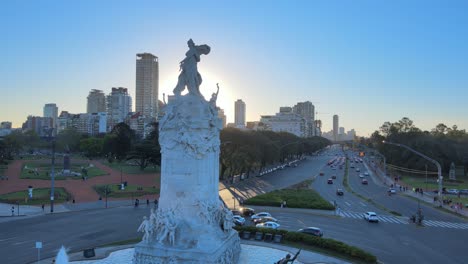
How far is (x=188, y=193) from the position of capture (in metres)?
19.3

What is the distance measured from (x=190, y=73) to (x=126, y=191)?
134 feet

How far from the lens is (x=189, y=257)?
1814cm

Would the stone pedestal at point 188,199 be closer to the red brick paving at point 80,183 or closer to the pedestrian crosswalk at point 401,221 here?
the pedestrian crosswalk at point 401,221

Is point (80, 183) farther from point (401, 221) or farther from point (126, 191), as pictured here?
point (401, 221)

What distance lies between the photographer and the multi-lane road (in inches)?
1062

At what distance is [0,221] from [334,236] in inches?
Result: 1287

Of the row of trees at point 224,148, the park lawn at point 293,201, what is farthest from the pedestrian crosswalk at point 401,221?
the row of trees at point 224,148

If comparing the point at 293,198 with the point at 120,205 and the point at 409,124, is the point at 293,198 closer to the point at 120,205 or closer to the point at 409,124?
the point at 120,205

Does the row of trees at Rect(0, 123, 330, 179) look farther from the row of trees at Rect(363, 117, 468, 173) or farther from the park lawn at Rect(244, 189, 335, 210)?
the row of trees at Rect(363, 117, 468, 173)

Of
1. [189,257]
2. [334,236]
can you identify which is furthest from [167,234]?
[334,236]

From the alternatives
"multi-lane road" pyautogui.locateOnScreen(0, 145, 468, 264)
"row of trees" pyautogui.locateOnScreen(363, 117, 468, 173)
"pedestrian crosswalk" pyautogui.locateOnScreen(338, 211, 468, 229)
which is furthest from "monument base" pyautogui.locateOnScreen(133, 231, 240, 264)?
"row of trees" pyautogui.locateOnScreen(363, 117, 468, 173)

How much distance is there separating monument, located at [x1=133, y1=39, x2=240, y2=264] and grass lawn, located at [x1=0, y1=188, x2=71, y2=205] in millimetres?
34881

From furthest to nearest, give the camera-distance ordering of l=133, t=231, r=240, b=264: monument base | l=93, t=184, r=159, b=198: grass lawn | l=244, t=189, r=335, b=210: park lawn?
l=93, t=184, r=159, b=198: grass lawn → l=244, t=189, r=335, b=210: park lawn → l=133, t=231, r=240, b=264: monument base

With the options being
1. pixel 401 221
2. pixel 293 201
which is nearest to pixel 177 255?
pixel 401 221
